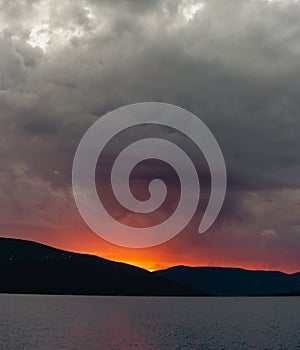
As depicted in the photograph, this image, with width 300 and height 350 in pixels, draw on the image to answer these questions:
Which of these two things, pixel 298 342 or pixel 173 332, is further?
pixel 173 332

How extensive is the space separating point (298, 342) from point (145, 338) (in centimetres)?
4996

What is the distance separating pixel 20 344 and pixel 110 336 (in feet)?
120

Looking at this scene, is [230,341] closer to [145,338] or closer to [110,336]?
[145,338]

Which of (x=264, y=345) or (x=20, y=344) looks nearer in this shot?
(x=20, y=344)

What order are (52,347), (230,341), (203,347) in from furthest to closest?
(230,341) → (203,347) → (52,347)

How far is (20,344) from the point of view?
447 feet

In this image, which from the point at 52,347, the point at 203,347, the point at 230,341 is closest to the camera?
the point at 52,347

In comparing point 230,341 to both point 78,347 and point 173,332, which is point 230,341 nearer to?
point 173,332

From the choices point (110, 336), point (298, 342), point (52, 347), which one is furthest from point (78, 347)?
point (298, 342)

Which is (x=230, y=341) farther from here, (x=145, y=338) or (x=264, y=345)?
(x=145, y=338)

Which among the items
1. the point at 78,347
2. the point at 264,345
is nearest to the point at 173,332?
the point at 264,345

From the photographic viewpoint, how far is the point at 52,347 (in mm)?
131500

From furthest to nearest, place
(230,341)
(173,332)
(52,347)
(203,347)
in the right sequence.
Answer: (173,332) < (230,341) < (203,347) < (52,347)

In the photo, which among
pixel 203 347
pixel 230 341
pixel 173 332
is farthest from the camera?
pixel 173 332
